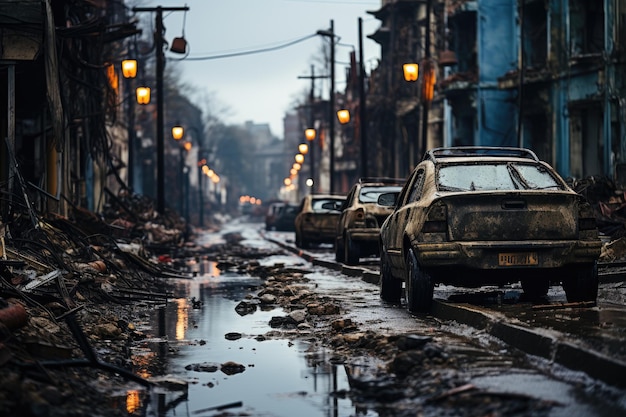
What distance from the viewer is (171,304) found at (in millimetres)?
14773

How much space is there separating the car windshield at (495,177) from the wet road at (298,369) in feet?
4.75

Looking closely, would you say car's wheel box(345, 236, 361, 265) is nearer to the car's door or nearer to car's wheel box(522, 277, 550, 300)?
the car's door

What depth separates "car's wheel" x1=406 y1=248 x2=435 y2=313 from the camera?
449 inches

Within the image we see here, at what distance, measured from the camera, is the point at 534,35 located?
38156mm

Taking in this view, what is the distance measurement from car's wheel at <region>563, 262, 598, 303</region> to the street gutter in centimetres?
110

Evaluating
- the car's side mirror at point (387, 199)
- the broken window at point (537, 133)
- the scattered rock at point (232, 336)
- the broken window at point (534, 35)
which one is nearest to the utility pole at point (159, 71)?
the broken window at point (534, 35)

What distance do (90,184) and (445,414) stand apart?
40.1m

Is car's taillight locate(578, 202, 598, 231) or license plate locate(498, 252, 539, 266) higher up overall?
car's taillight locate(578, 202, 598, 231)

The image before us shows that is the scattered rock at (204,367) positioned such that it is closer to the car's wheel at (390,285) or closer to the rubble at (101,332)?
the rubble at (101,332)

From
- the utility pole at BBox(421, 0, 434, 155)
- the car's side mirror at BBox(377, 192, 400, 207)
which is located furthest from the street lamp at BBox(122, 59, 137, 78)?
the car's side mirror at BBox(377, 192, 400, 207)

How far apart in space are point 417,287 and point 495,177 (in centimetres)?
140

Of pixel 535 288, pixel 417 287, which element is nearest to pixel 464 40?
pixel 535 288

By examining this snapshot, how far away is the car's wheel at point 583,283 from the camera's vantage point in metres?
11.1

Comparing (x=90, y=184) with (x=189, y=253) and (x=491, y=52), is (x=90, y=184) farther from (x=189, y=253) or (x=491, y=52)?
(x=491, y=52)
